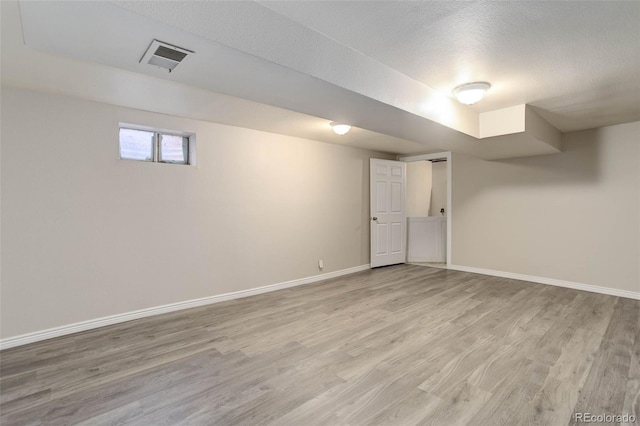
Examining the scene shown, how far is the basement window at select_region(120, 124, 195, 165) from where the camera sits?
349cm

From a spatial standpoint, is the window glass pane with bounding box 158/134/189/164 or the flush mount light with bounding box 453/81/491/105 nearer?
the flush mount light with bounding box 453/81/491/105

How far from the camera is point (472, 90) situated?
2.84 m

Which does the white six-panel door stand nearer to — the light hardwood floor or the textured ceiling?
the light hardwood floor

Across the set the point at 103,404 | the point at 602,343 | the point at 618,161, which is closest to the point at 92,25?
the point at 103,404

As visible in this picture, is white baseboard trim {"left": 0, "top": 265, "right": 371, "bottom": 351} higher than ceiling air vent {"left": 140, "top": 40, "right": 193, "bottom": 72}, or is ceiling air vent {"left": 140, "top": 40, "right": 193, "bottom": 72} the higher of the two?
ceiling air vent {"left": 140, "top": 40, "right": 193, "bottom": 72}

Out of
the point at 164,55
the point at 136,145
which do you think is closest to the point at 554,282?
the point at 164,55

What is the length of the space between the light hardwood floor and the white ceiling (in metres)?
2.07

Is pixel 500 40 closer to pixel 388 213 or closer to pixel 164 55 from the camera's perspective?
pixel 164 55

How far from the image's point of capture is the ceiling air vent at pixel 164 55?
1.65m

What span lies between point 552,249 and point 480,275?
1.16 metres

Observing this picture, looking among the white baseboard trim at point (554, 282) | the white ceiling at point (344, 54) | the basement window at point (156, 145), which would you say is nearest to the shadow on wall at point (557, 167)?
the white ceiling at point (344, 54)

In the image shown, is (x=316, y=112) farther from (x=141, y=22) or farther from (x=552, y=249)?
(x=552, y=249)

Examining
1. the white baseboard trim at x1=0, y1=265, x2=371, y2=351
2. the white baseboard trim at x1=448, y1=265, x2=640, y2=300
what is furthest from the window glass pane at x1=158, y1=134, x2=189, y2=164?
the white baseboard trim at x1=448, y1=265, x2=640, y2=300

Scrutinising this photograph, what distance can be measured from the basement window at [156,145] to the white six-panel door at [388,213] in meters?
3.41
